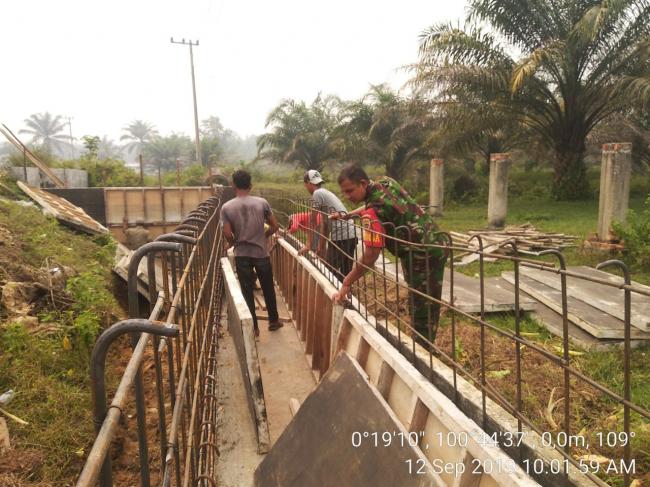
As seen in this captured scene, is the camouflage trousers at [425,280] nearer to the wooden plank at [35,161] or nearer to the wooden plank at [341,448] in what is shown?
the wooden plank at [341,448]

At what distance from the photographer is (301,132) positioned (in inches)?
968

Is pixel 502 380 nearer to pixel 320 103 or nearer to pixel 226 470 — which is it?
pixel 226 470

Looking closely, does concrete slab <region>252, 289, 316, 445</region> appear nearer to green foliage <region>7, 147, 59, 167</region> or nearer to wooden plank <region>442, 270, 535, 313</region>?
wooden plank <region>442, 270, 535, 313</region>

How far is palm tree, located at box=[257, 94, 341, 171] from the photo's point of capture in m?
24.1

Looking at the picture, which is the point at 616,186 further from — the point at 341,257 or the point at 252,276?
the point at 252,276

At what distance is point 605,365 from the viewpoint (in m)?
3.72

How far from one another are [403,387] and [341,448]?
1.41 feet

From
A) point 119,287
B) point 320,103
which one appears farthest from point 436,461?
point 320,103

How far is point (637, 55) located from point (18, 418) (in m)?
13.6

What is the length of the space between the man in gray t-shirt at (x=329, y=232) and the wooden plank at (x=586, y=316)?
2.17 m

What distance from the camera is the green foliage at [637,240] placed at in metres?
6.38

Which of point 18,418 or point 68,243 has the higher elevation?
point 68,243

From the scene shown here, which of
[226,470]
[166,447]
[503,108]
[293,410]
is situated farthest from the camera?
[503,108]

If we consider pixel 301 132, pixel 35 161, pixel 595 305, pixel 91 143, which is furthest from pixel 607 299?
pixel 91 143
